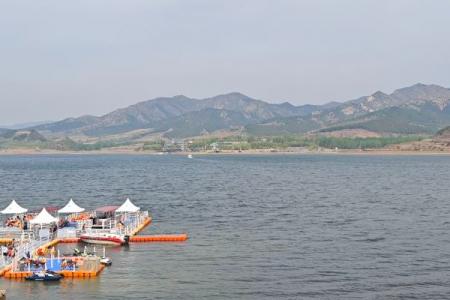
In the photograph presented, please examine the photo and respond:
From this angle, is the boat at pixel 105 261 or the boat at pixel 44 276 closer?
the boat at pixel 44 276

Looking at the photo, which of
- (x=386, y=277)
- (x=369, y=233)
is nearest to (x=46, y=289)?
(x=386, y=277)

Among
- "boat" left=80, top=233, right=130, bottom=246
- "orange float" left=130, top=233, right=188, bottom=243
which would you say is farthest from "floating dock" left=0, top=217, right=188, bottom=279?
"boat" left=80, top=233, right=130, bottom=246

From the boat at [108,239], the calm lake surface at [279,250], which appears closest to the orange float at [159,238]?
the calm lake surface at [279,250]

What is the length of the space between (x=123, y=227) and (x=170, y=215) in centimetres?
2301

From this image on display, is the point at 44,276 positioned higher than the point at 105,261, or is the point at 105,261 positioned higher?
the point at 105,261

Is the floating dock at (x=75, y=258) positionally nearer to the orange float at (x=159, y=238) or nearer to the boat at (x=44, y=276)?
the orange float at (x=159, y=238)

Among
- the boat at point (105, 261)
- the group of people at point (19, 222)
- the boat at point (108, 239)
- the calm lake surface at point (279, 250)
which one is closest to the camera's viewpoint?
the calm lake surface at point (279, 250)

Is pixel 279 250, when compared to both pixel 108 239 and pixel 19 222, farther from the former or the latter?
pixel 19 222

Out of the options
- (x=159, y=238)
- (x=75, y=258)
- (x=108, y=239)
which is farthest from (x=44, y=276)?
(x=159, y=238)

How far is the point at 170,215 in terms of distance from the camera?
109 metres

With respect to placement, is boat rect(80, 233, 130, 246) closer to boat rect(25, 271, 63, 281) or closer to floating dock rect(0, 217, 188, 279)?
floating dock rect(0, 217, 188, 279)

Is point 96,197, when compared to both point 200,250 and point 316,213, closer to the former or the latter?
point 316,213

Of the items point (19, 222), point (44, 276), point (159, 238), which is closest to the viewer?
point (44, 276)

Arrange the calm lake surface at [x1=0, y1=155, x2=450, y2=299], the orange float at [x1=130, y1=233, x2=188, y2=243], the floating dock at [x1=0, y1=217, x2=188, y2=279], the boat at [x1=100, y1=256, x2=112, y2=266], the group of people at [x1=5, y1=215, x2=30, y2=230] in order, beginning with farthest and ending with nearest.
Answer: the group of people at [x1=5, y1=215, x2=30, y2=230] < the orange float at [x1=130, y1=233, x2=188, y2=243] < the boat at [x1=100, y1=256, x2=112, y2=266] < the floating dock at [x1=0, y1=217, x2=188, y2=279] < the calm lake surface at [x1=0, y1=155, x2=450, y2=299]
